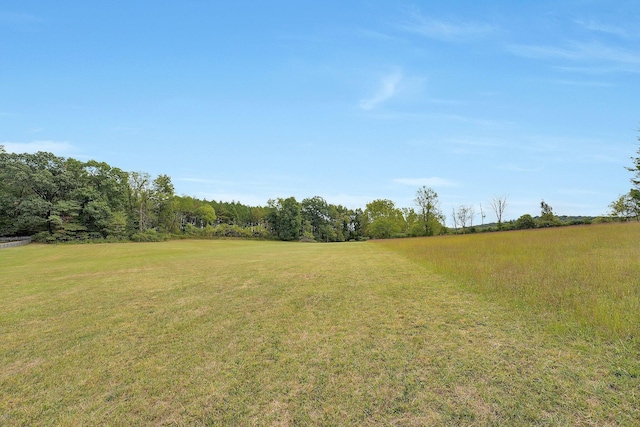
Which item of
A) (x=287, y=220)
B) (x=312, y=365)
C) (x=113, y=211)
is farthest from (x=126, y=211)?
(x=312, y=365)

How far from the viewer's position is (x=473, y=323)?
13.8 ft

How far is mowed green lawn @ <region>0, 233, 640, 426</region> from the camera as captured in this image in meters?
2.38

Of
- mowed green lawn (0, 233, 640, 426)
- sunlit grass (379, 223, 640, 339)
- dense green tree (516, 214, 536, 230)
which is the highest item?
dense green tree (516, 214, 536, 230)

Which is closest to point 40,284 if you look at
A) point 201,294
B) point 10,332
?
point 10,332

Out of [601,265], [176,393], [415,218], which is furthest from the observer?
[415,218]

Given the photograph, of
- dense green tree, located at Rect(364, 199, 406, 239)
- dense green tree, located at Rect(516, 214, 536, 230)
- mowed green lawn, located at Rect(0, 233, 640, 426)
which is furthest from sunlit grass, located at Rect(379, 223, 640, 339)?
dense green tree, located at Rect(364, 199, 406, 239)

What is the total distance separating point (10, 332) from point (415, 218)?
58204mm

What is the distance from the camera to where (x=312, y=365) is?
315 centimetres

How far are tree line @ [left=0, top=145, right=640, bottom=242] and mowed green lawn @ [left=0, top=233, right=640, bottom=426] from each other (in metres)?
40.1

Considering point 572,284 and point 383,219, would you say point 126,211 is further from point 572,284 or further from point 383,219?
point 572,284

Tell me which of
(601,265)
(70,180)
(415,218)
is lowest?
(601,265)

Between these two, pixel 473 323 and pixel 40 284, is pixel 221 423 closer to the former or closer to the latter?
pixel 473 323

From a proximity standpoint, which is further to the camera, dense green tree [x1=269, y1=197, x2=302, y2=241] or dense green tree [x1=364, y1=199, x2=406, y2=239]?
dense green tree [x1=269, y1=197, x2=302, y2=241]

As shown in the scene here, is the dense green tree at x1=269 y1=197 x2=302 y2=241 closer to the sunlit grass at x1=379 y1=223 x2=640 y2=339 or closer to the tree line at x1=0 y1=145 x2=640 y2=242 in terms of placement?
the tree line at x1=0 y1=145 x2=640 y2=242
